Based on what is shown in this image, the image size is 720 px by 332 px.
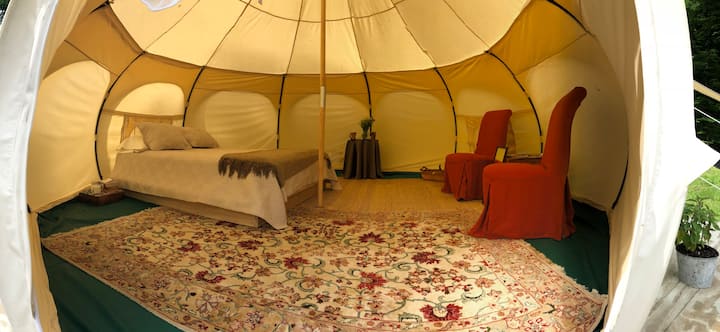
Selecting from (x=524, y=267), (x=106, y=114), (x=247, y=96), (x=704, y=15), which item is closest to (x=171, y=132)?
(x=106, y=114)

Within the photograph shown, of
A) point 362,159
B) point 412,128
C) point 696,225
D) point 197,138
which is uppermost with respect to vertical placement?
point 412,128

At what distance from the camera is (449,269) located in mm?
1967

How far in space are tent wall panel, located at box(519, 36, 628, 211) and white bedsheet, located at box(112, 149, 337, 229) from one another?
8.69 feet

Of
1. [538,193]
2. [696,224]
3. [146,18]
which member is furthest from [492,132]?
[146,18]

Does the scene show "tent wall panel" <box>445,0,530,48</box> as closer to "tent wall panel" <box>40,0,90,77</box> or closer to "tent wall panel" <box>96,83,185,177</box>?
"tent wall panel" <box>40,0,90,77</box>

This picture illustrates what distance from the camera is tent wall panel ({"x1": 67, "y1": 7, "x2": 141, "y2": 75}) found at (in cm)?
302

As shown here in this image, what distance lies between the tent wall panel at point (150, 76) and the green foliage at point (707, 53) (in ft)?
Result: 20.0

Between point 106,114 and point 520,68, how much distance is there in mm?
4823

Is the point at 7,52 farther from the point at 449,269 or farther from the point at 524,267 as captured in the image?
the point at 524,267

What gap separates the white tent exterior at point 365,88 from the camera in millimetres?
1035

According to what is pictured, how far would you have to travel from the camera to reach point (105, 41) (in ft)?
11.0

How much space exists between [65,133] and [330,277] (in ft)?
10.7

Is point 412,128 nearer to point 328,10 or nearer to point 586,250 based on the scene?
point 328,10

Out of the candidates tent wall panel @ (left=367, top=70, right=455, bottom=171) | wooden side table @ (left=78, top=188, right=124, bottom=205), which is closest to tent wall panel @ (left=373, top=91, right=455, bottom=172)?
tent wall panel @ (left=367, top=70, right=455, bottom=171)
